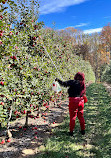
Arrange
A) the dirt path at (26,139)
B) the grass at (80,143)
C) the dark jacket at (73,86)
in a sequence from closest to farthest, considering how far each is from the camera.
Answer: the grass at (80,143) < the dirt path at (26,139) < the dark jacket at (73,86)

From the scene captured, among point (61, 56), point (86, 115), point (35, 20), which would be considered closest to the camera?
point (35, 20)

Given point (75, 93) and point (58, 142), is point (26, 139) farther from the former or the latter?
point (75, 93)

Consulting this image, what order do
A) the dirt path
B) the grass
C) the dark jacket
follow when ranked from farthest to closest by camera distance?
the dark jacket < the dirt path < the grass

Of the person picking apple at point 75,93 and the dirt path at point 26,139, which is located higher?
the person picking apple at point 75,93

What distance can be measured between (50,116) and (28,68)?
3.20 meters

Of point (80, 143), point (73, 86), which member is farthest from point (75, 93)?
point (80, 143)

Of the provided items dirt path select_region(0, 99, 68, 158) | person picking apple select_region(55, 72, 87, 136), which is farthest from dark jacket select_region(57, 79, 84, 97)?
dirt path select_region(0, 99, 68, 158)

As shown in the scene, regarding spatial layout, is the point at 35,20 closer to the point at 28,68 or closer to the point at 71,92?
the point at 28,68

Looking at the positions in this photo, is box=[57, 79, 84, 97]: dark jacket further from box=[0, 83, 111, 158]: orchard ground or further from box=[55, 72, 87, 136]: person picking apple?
box=[0, 83, 111, 158]: orchard ground

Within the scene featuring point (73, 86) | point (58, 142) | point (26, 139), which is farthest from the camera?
point (26, 139)

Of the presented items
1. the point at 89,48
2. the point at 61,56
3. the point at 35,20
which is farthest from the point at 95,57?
the point at 35,20

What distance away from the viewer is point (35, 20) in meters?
5.29

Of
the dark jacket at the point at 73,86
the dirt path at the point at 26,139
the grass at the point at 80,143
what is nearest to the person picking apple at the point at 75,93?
the dark jacket at the point at 73,86

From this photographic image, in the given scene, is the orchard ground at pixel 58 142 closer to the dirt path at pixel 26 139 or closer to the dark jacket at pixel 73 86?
the dirt path at pixel 26 139
